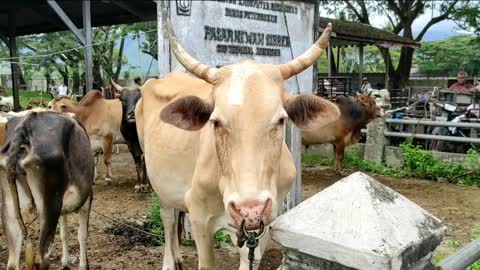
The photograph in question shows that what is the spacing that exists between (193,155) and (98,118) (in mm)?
6163

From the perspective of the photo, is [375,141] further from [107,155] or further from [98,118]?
[98,118]

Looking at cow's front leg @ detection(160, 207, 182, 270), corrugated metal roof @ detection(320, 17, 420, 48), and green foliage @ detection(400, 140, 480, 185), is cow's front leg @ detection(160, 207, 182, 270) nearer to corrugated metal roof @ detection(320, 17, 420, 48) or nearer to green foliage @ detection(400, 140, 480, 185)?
green foliage @ detection(400, 140, 480, 185)

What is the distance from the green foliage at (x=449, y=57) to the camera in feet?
161

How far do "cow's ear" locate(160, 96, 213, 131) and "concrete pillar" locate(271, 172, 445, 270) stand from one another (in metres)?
1.45

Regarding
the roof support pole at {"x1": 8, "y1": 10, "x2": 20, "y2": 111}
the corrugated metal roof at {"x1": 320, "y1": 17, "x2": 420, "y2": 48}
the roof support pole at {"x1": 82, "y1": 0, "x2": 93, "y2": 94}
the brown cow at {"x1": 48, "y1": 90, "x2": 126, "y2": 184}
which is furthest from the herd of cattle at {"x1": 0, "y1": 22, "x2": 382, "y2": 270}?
the corrugated metal roof at {"x1": 320, "y1": 17, "x2": 420, "y2": 48}

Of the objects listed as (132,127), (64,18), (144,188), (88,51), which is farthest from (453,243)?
(64,18)

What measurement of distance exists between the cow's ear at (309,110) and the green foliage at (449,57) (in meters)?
49.6

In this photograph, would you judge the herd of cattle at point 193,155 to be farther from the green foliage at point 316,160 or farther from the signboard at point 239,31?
the green foliage at point 316,160

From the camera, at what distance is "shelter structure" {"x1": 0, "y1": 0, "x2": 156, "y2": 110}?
11163 mm

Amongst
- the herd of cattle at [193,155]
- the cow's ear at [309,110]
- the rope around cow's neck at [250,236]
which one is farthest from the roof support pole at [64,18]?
the rope around cow's neck at [250,236]

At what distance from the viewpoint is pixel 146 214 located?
711 cm

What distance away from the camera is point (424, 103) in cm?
1183

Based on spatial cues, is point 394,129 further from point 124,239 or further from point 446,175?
point 124,239

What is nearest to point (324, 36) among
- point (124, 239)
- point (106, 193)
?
point (124, 239)
